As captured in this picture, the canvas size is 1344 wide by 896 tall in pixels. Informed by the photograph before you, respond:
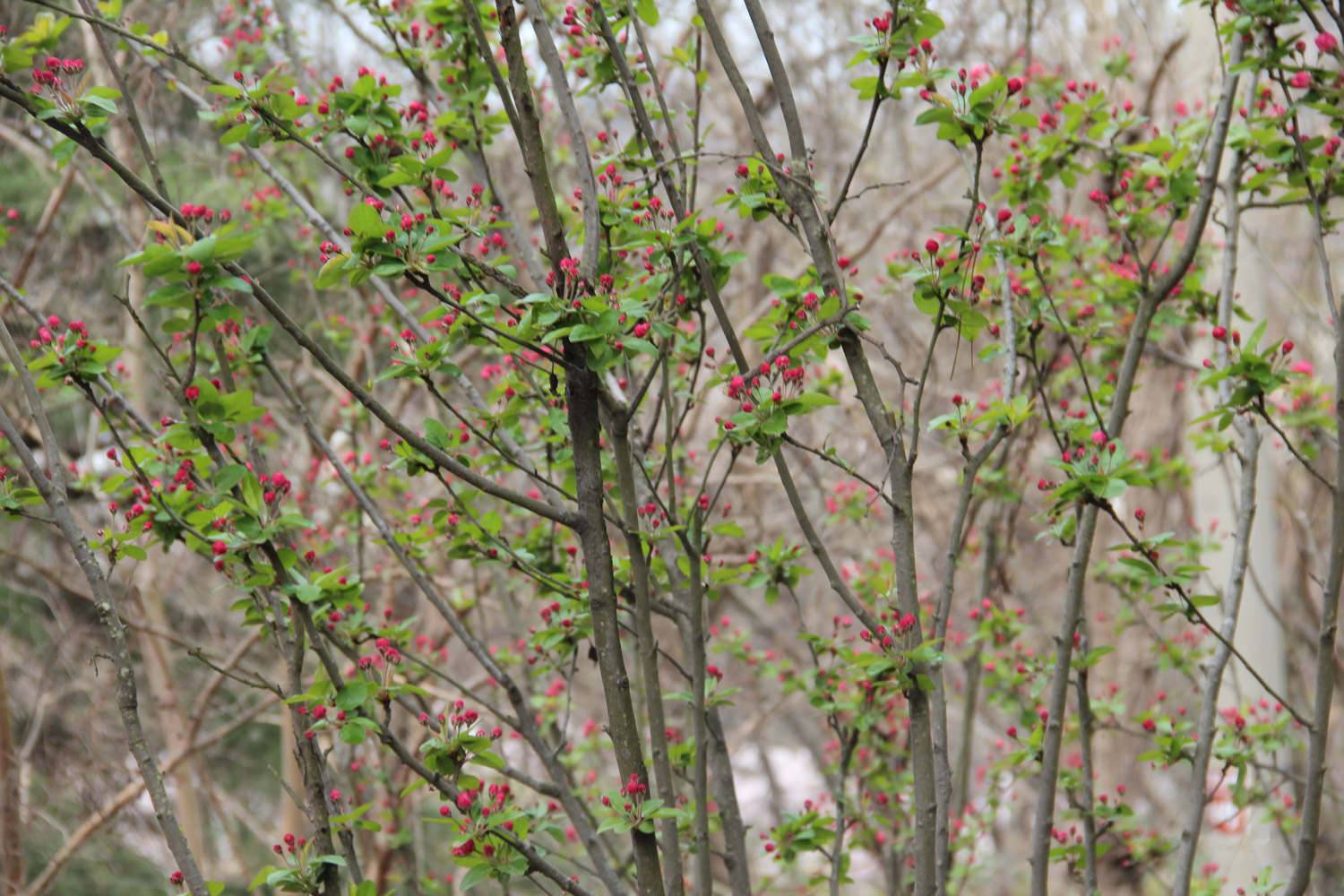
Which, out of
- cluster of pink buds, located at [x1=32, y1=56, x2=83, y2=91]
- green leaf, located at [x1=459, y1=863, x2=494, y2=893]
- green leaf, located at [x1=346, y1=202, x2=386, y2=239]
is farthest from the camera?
green leaf, located at [x1=459, y1=863, x2=494, y2=893]

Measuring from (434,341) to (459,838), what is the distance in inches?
37.8

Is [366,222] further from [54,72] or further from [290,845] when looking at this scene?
[290,845]

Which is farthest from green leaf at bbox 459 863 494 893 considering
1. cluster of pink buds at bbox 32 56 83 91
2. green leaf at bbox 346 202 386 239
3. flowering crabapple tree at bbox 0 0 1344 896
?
cluster of pink buds at bbox 32 56 83 91

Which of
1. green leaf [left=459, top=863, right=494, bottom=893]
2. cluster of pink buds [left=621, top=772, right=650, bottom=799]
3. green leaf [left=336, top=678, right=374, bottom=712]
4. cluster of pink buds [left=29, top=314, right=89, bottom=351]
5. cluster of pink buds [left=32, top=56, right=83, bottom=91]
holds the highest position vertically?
cluster of pink buds [left=32, top=56, right=83, bottom=91]

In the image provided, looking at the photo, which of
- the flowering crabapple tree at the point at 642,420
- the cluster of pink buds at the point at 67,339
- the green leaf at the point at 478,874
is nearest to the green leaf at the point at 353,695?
the flowering crabapple tree at the point at 642,420

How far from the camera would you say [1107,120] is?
360cm

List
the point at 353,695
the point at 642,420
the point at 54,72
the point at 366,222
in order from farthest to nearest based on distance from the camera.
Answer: the point at 642,420
the point at 353,695
the point at 54,72
the point at 366,222

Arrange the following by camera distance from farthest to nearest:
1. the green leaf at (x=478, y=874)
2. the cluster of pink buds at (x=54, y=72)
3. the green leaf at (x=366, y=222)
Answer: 1. the green leaf at (x=478, y=874)
2. the cluster of pink buds at (x=54, y=72)
3. the green leaf at (x=366, y=222)

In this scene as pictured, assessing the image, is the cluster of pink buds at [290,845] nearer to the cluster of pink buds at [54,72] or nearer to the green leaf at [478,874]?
the green leaf at [478,874]

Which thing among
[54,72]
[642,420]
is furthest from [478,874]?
[642,420]

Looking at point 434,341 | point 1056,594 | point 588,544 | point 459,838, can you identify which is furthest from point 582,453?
point 1056,594

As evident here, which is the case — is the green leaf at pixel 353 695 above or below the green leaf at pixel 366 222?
below

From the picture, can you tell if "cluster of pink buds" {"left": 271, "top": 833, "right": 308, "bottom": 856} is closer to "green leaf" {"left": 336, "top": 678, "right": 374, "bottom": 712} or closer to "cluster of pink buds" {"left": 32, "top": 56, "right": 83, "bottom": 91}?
"green leaf" {"left": 336, "top": 678, "right": 374, "bottom": 712}

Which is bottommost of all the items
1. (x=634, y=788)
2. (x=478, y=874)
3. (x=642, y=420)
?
(x=478, y=874)
